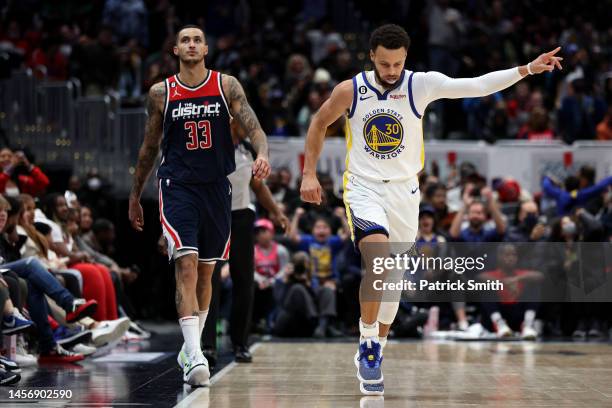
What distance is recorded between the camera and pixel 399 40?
24.1ft

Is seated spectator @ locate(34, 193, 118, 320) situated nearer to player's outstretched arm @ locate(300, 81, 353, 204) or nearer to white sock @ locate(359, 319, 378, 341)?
player's outstretched arm @ locate(300, 81, 353, 204)

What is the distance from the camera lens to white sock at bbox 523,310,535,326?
13.1 m

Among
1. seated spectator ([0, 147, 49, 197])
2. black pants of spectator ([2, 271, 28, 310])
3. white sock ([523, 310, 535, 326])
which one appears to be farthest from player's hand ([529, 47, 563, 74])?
white sock ([523, 310, 535, 326])

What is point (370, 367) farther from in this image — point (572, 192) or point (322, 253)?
point (572, 192)

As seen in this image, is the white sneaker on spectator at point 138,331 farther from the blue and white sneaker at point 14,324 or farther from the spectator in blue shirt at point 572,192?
the spectator in blue shirt at point 572,192

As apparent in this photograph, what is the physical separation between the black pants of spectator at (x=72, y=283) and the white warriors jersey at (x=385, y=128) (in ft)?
13.6

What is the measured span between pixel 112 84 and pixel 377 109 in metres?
11.7

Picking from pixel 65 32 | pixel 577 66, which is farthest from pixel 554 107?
pixel 65 32

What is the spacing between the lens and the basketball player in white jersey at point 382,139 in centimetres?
733

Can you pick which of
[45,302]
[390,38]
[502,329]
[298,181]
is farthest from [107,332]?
[298,181]

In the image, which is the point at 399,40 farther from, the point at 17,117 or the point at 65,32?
the point at 65,32

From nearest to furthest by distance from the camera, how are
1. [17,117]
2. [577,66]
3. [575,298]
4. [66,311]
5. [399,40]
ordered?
[399,40] → [66,311] → [575,298] → [17,117] → [577,66]

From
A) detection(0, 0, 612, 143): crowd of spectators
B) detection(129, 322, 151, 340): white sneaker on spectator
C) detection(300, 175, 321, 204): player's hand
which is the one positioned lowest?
detection(129, 322, 151, 340): white sneaker on spectator

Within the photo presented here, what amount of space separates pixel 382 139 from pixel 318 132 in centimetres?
42
